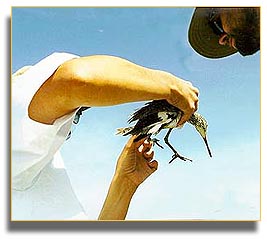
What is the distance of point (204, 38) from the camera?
2066 mm

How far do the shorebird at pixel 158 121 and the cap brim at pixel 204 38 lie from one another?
167 millimetres

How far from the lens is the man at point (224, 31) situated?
80.9 inches

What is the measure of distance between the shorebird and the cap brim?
0.55 ft

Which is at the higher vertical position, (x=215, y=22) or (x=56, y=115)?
(x=215, y=22)

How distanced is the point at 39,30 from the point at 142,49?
277mm

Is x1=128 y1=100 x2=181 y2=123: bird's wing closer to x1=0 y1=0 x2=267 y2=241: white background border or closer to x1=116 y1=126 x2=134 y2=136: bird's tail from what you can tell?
x1=116 y1=126 x2=134 y2=136: bird's tail

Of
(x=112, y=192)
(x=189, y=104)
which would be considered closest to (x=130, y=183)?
(x=112, y=192)

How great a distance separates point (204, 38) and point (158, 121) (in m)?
0.25

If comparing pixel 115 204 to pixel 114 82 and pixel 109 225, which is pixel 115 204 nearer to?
pixel 109 225

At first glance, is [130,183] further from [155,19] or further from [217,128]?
[155,19]

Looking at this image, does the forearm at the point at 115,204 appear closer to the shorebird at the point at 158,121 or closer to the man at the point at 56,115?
the man at the point at 56,115

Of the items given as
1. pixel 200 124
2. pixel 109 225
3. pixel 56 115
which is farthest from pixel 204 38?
pixel 109 225

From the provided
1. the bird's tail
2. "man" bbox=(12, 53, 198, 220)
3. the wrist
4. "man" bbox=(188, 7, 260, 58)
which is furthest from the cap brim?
the wrist

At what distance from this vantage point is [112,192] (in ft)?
6.74
